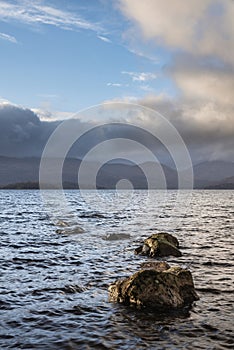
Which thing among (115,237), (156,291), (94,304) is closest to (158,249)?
(115,237)

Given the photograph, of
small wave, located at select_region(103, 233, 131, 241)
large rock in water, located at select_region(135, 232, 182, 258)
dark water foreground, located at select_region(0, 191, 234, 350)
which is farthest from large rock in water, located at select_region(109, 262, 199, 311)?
small wave, located at select_region(103, 233, 131, 241)

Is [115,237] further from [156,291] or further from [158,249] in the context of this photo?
[156,291]

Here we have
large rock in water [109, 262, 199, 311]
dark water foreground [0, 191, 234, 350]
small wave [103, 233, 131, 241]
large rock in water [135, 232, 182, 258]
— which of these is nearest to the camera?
dark water foreground [0, 191, 234, 350]

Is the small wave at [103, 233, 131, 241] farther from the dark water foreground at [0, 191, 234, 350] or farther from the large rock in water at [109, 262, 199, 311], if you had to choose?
the large rock in water at [109, 262, 199, 311]

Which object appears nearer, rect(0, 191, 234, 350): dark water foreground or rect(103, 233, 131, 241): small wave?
rect(0, 191, 234, 350): dark water foreground

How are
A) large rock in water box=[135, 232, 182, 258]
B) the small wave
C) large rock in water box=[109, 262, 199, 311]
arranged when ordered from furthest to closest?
the small wave < large rock in water box=[135, 232, 182, 258] < large rock in water box=[109, 262, 199, 311]

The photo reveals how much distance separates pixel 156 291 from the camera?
14227mm

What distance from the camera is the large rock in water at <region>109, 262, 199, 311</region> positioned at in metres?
14.1

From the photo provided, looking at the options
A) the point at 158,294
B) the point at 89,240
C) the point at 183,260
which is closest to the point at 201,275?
the point at 183,260

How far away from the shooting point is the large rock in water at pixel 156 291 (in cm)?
1409

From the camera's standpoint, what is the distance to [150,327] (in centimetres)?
1217

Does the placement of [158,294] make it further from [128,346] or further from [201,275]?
[201,275]

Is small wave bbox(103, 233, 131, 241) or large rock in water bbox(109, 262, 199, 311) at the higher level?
large rock in water bbox(109, 262, 199, 311)

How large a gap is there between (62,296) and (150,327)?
4.99 metres
